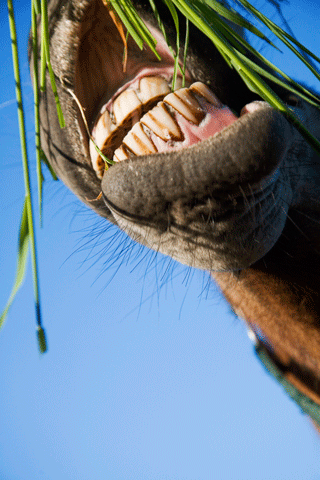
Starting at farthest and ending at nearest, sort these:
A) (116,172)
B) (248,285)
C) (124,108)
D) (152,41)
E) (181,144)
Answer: (248,285) < (124,108) < (181,144) < (116,172) < (152,41)

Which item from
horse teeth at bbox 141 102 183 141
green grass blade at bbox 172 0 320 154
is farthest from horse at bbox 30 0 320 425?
green grass blade at bbox 172 0 320 154

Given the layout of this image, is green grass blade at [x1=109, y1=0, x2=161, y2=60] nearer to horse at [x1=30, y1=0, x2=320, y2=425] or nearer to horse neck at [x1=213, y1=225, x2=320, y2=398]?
horse at [x1=30, y1=0, x2=320, y2=425]

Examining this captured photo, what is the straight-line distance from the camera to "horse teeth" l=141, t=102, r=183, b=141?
835 mm

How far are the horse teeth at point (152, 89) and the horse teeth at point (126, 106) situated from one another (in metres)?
0.02

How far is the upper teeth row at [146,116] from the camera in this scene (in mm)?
846

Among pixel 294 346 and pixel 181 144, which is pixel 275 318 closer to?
pixel 294 346

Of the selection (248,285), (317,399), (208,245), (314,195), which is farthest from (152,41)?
(317,399)

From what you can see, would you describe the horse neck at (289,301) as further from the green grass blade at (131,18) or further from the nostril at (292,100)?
the green grass blade at (131,18)

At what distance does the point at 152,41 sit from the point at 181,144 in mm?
255

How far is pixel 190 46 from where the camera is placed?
92 centimetres

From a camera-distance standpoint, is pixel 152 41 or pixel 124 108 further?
pixel 124 108

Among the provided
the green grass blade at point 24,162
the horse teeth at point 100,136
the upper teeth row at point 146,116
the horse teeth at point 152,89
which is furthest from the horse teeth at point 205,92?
the green grass blade at point 24,162

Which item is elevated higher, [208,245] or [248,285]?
[208,245]

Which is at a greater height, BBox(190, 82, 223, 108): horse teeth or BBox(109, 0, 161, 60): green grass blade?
BBox(109, 0, 161, 60): green grass blade
